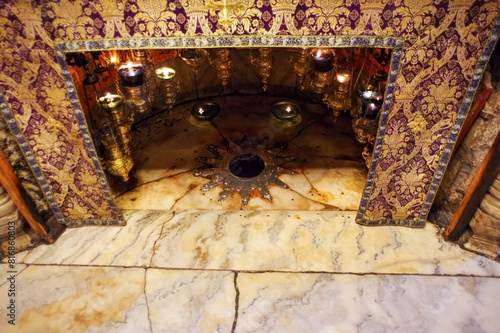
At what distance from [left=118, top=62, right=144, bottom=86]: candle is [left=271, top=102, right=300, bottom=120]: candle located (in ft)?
7.34

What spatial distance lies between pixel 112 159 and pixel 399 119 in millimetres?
2908

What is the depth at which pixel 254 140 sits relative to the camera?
4.82 metres

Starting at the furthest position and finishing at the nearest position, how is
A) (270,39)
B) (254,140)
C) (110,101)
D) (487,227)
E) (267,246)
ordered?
(254,140) → (110,101) → (267,246) → (487,227) → (270,39)

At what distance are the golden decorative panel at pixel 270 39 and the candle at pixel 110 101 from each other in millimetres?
800

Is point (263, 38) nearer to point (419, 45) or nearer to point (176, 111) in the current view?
point (419, 45)

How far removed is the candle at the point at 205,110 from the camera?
204 inches

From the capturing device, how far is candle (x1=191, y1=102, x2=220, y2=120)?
17.0 feet

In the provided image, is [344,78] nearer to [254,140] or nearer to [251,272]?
[254,140]

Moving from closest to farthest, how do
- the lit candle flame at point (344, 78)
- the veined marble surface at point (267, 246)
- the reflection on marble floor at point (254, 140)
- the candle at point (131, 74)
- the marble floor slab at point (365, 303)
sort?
1. the marble floor slab at point (365, 303)
2. the veined marble surface at point (267, 246)
3. the candle at point (131, 74)
4. the lit candle flame at point (344, 78)
5. the reflection on marble floor at point (254, 140)

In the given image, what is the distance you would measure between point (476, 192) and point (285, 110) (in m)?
2.81

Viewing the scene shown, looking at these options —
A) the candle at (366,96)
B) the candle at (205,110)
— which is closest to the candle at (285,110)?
the candle at (205,110)

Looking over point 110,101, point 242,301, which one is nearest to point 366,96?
point 242,301

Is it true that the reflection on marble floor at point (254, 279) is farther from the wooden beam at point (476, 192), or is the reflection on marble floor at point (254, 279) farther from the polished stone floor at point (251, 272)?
the wooden beam at point (476, 192)

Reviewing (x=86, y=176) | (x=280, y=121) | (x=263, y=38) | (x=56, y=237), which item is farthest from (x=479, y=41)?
(x=56, y=237)
